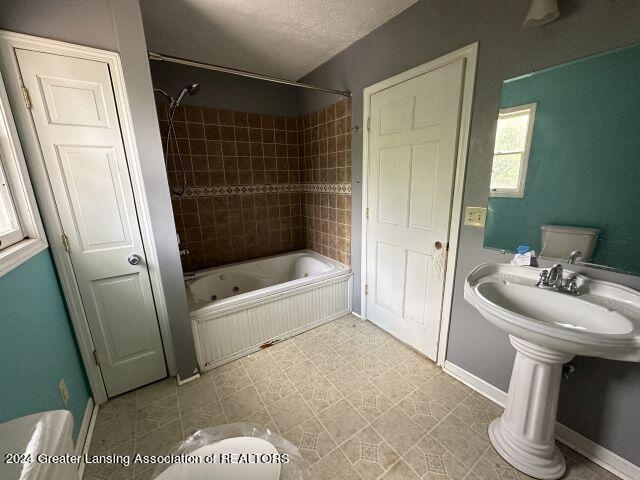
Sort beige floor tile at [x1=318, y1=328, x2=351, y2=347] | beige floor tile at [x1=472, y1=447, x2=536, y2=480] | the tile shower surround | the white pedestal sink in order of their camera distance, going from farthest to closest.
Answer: the tile shower surround → beige floor tile at [x1=318, y1=328, x2=351, y2=347] → beige floor tile at [x1=472, y1=447, x2=536, y2=480] → the white pedestal sink

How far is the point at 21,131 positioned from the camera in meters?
1.24

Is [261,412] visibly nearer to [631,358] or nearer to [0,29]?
[631,358]

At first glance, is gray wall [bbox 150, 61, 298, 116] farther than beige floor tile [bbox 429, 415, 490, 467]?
Yes

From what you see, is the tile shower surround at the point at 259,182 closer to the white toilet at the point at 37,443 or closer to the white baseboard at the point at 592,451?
the white baseboard at the point at 592,451

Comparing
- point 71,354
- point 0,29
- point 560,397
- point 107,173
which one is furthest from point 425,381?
point 0,29

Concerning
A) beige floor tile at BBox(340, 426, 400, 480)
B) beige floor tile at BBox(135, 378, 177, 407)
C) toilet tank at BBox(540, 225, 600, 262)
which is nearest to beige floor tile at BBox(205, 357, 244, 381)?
beige floor tile at BBox(135, 378, 177, 407)

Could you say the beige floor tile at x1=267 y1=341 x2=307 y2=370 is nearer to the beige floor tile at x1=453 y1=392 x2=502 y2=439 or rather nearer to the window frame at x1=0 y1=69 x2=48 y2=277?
the beige floor tile at x1=453 y1=392 x2=502 y2=439

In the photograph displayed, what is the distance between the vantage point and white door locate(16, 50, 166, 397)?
1.28m

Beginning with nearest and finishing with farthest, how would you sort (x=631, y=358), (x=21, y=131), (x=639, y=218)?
(x=631, y=358) < (x=639, y=218) < (x=21, y=131)

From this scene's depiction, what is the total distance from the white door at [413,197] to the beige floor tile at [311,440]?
0.97 meters

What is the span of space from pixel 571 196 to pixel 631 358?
2.24 ft

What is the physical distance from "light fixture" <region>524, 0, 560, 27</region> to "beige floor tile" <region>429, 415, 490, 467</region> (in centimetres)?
198

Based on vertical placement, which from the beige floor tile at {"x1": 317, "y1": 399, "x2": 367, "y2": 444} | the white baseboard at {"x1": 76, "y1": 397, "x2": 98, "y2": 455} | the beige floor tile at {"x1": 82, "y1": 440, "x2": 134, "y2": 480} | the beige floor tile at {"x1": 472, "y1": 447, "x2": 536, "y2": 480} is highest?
the white baseboard at {"x1": 76, "y1": 397, "x2": 98, "y2": 455}

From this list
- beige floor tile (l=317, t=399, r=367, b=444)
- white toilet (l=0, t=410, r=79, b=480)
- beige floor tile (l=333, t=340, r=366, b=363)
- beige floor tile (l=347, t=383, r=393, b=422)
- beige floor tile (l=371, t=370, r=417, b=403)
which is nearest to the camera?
white toilet (l=0, t=410, r=79, b=480)
